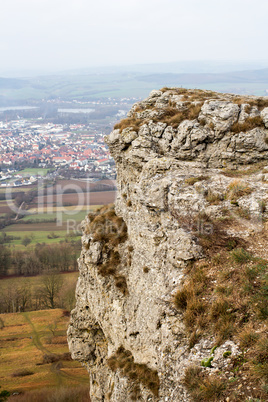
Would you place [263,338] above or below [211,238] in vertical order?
below

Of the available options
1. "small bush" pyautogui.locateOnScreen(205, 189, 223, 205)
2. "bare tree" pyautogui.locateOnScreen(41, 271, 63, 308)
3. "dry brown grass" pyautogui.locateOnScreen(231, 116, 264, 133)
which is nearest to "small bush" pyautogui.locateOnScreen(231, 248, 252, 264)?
"small bush" pyautogui.locateOnScreen(205, 189, 223, 205)

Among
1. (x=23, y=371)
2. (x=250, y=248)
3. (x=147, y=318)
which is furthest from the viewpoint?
(x=23, y=371)

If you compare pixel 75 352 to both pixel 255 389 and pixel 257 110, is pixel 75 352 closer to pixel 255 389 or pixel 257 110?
pixel 255 389

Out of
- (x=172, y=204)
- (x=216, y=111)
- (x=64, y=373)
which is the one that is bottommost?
(x=64, y=373)

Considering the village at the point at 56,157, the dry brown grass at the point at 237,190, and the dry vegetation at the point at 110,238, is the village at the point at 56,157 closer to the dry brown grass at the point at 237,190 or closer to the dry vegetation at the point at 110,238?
the dry vegetation at the point at 110,238

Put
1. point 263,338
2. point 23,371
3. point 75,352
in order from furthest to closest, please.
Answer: point 23,371 → point 75,352 → point 263,338

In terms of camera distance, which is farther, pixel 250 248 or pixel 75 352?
pixel 75 352

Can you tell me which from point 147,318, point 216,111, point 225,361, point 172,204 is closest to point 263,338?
point 225,361
